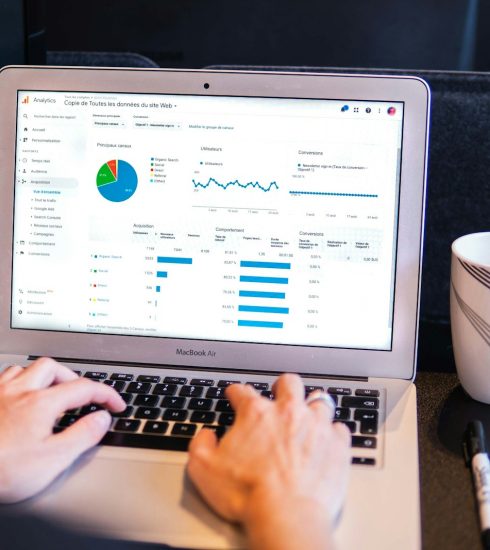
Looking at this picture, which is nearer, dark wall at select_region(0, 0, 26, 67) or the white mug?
the white mug

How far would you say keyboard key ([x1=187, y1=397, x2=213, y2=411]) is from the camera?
0.69 metres

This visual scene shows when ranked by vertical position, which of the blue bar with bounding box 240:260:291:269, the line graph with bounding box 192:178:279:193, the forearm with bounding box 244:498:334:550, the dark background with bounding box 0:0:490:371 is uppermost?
the dark background with bounding box 0:0:490:371

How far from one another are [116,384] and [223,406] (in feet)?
0.38

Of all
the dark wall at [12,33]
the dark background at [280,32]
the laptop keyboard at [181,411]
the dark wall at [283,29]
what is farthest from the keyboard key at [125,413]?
the dark wall at [283,29]

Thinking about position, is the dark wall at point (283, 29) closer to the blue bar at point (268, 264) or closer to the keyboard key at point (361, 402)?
the blue bar at point (268, 264)

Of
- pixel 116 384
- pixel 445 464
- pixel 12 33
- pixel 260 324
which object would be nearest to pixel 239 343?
pixel 260 324

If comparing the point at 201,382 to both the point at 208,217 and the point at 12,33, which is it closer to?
the point at 208,217

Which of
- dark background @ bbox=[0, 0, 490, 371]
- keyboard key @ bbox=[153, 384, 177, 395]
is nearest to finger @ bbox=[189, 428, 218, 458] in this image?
→ keyboard key @ bbox=[153, 384, 177, 395]

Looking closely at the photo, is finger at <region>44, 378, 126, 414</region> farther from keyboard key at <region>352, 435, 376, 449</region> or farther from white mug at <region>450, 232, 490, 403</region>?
white mug at <region>450, 232, 490, 403</region>

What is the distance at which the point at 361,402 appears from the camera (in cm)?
70

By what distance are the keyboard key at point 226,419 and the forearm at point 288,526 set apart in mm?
149

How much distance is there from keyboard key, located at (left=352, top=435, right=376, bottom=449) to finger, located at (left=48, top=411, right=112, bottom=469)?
0.21 metres

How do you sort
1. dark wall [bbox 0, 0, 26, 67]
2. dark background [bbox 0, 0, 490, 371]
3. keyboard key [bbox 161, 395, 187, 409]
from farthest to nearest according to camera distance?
dark background [bbox 0, 0, 490, 371]
dark wall [bbox 0, 0, 26, 67]
keyboard key [bbox 161, 395, 187, 409]

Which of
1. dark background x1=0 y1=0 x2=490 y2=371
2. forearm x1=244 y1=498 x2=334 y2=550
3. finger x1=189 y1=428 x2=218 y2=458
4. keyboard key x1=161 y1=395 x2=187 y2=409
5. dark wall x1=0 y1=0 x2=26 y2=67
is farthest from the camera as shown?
dark background x1=0 y1=0 x2=490 y2=371
